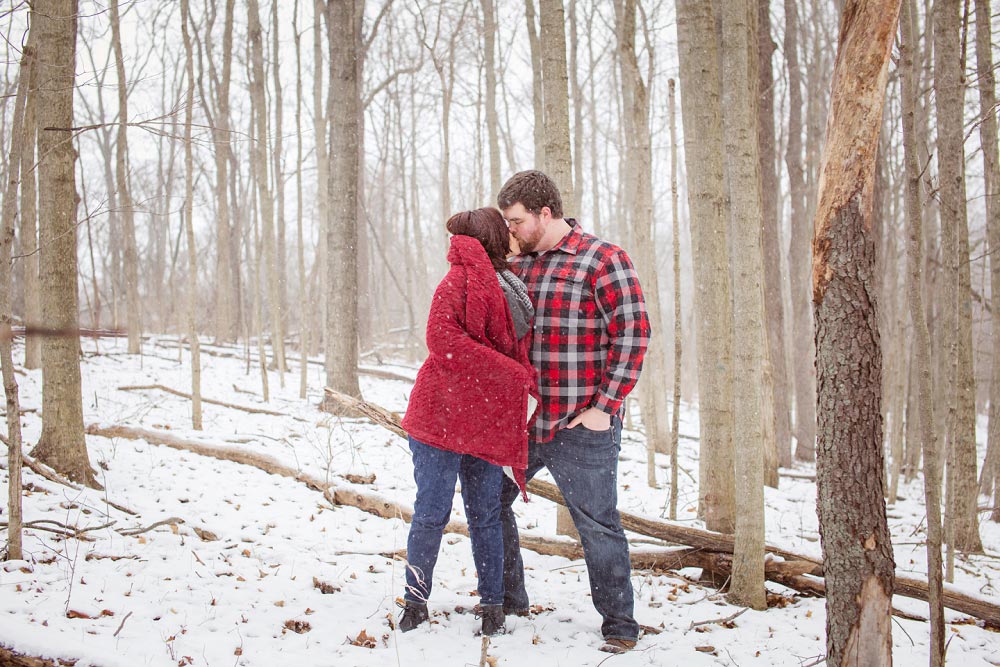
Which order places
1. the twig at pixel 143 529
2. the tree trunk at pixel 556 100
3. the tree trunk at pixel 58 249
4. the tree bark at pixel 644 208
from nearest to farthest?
the twig at pixel 143 529, the tree trunk at pixel 58 249, the tree trunk at pixel 556 100, the tree bark at pixel 644 208

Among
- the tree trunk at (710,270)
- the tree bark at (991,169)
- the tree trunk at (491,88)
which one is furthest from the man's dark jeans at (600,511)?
the tree trunk at (491,88)

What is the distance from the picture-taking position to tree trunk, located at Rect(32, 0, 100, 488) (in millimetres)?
4246

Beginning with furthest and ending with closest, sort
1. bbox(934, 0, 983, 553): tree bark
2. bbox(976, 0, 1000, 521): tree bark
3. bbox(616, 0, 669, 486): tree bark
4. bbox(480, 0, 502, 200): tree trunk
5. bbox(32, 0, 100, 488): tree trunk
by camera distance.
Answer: bbox(480, 0, 502, 200): tree trunk
bbox(976, 0, 1000, 521): tree bark
bbox(616, 0, 669, 486): tree bark
bbox(32, 0, 100, 488): tree trunk
bbox(934, 0, 983, 553): tree bark

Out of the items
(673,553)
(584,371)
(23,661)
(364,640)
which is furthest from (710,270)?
(23,661)

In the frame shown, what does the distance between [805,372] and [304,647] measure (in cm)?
987

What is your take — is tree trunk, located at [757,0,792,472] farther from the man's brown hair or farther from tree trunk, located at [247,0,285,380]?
tree trunk, located at [247,0,285,380]

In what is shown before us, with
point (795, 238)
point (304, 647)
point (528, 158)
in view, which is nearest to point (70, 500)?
point (304, 647)

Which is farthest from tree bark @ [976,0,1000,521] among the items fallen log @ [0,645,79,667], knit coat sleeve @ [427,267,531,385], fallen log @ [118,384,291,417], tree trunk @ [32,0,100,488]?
fallen log @ [118,384,291,417]

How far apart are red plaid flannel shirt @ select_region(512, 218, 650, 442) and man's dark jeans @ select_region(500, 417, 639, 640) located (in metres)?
0.11

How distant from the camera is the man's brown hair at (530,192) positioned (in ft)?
9.82

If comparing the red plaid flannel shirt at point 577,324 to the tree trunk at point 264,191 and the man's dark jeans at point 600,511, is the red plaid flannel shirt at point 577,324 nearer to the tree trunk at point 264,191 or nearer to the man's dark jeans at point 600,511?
the man's dark jeans at point 600,511

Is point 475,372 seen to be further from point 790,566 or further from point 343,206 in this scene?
point 343,206

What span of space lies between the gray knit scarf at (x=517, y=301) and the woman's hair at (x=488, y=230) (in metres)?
0.07

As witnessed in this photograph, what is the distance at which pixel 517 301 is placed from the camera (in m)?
2.95
